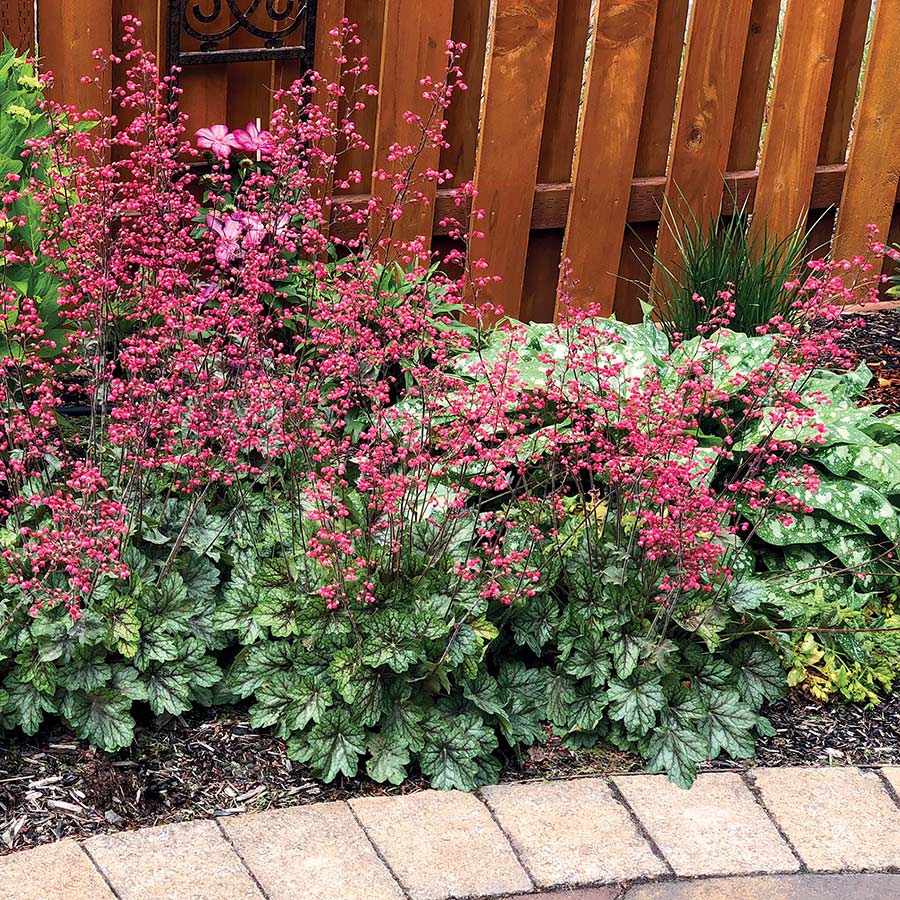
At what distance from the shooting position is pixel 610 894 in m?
2.34

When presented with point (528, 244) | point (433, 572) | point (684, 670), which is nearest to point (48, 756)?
point (433, 572)

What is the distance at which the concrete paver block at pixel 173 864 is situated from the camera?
223 centimetres

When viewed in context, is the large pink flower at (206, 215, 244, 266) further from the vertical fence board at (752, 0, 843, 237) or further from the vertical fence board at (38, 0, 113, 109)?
the vertical fence board at (752, 0, 843, 237)

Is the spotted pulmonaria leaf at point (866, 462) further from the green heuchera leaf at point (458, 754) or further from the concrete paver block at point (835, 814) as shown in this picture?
the green heuchera leaf at point (458, 754)

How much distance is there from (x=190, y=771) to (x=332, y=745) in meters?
0.27

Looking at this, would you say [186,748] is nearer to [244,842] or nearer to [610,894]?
[244,842]

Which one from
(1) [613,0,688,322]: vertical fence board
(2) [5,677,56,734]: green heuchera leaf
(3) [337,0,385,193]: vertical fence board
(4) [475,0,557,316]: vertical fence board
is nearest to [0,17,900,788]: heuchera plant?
(2) [5,677,56,734]: green heuchera leaf

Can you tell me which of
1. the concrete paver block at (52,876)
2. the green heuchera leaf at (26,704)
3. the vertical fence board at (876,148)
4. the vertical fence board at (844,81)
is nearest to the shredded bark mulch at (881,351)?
the vertical fence board at (876,148)

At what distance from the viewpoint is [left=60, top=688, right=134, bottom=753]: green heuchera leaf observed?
2.51m

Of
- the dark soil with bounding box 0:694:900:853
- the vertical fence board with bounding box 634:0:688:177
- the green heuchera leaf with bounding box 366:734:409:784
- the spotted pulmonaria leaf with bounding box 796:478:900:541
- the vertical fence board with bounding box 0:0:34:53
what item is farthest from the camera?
the vertical fence board with bounding box 634:0:688:177

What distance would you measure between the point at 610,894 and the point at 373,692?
0.58 meters

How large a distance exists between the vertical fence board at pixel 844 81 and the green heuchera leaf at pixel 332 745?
128 inches

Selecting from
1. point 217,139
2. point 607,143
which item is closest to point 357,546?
point 217,139

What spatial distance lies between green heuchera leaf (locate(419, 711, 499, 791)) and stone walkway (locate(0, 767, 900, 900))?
1.3 inches
